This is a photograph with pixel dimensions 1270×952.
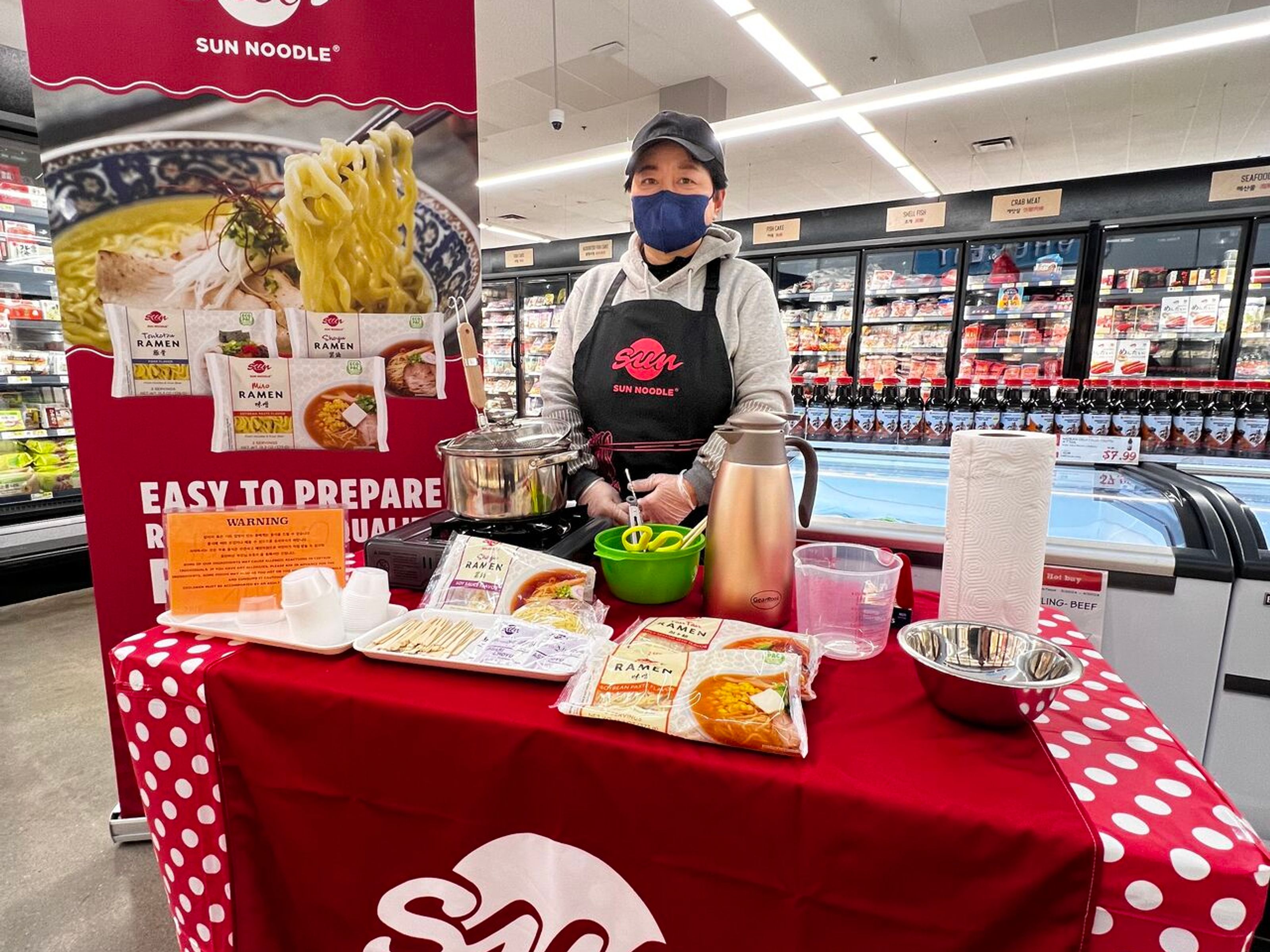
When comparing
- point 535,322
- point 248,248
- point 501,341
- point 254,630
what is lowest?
point 254,630

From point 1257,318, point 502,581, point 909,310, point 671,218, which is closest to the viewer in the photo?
point 502,581

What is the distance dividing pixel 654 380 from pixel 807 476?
2.42 feet

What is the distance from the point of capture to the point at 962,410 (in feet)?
10.0

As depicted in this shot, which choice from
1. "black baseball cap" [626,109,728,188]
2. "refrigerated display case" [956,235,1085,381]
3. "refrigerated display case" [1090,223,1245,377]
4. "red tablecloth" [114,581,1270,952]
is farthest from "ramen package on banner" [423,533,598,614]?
"refrigerated display case" [1090,223,1245,377]

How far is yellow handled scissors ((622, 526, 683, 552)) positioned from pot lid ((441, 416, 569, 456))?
213mm

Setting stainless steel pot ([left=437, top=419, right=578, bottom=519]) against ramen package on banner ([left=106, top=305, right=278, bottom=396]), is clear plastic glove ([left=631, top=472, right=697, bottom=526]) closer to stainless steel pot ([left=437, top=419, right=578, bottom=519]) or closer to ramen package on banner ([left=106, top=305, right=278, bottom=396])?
stainless steel pot ([left=437, top=419, right=578, bottom=519])

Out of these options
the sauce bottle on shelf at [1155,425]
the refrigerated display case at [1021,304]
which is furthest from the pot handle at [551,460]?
the refrigerated display case at [1021,304]

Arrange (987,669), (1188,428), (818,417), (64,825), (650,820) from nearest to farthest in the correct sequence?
(650,820)
(987,669)
(64,825)
(1188,428)
(818,417)

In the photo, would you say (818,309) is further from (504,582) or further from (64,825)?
(64,825)

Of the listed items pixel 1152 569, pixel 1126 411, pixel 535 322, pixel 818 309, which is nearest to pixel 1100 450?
pixel 1126 411

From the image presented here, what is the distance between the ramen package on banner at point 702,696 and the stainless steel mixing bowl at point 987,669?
175 millimetres

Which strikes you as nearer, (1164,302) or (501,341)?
(1164,302)

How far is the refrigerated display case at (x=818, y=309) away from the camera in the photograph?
20.2 ft

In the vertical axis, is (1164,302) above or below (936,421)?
above
